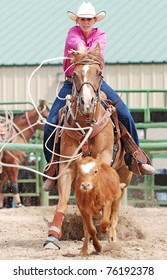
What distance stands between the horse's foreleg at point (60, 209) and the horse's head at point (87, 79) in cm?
78

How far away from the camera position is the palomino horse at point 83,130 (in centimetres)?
1052

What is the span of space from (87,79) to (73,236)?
2438mm

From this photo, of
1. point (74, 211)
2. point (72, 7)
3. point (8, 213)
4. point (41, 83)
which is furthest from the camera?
point (72, 7)

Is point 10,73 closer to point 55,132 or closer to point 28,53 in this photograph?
point 28,53

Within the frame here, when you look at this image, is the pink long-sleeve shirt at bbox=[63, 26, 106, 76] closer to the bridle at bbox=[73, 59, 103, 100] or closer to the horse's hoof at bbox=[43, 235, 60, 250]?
the bridle at bbox=[73, 59, 103, 100]

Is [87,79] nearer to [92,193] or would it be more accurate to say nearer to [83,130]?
[83,130]

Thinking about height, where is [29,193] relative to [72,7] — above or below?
below

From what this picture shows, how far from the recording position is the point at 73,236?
12.3 m

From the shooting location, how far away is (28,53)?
96.1ft

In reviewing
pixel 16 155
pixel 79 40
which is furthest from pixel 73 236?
pixel 16 155

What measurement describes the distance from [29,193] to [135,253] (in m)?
7.78

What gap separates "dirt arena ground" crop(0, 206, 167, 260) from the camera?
10172 millimetres

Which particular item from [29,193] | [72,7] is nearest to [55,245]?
[29,193]

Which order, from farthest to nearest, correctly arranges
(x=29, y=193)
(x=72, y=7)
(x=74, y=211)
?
(x=72, y=7) < (x=29, y=193) < (x=74, y=211)
